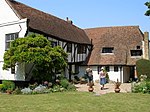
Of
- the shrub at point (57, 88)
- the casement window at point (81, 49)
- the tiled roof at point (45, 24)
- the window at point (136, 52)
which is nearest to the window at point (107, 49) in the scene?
the casement window at point (81, 49)

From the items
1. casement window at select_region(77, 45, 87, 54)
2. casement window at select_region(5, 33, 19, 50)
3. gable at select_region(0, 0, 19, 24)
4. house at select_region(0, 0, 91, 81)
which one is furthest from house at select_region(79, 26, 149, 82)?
gable at select_region(0, 0, 19, 24)

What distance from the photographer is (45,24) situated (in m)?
29.2

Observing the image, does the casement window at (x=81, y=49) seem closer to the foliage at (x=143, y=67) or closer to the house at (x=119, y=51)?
the house at (x=119, y=51)

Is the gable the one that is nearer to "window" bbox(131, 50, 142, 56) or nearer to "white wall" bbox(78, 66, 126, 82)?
"white wall" bbox(78, 66, 126, 82)

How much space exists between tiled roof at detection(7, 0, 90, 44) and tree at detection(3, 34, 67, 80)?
2937 mm

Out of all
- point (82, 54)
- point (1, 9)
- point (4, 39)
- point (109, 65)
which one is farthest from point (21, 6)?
point (109, 65)

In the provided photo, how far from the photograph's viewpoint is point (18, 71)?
1009 inches

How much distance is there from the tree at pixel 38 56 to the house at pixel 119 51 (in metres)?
12.2

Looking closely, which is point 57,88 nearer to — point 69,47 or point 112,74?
point 69,47

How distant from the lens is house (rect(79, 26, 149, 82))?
35.5 meters

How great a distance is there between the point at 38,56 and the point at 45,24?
754cm

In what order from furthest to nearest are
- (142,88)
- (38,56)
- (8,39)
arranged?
(8,39) → (38,56) → (142,88)

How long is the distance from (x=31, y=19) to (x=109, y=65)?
12773mm

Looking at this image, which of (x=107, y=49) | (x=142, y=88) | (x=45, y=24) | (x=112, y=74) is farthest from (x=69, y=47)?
(x=142, y=88)
